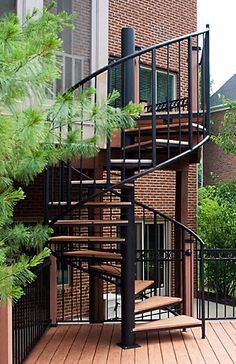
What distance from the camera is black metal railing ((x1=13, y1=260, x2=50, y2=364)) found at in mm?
4518

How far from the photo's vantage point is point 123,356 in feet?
16.7

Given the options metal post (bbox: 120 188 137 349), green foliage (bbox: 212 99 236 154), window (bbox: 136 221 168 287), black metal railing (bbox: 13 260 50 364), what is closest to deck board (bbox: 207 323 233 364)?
metal post (bbox: 120 188 137 349)

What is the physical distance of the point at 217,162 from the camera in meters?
17.7

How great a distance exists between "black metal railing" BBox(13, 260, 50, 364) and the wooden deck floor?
13 cm

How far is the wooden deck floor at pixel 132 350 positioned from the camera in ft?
16.3

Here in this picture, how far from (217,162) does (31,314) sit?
44.1 feet

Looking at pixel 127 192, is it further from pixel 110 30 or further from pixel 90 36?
pixel 110 30

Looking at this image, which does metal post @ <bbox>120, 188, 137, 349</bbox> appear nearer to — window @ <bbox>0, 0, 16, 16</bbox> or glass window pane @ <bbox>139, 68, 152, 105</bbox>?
window @ <bbox>0, 0, 16, 16</bbox>

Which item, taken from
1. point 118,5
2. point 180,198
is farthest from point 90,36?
point 118,5

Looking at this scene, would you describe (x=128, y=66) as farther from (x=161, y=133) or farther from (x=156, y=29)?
(x=156, y=29)

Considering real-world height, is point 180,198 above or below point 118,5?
below

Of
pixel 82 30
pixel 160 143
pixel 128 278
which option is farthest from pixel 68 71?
pixel 128 278

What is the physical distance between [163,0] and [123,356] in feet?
24.7

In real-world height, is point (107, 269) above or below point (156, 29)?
below
